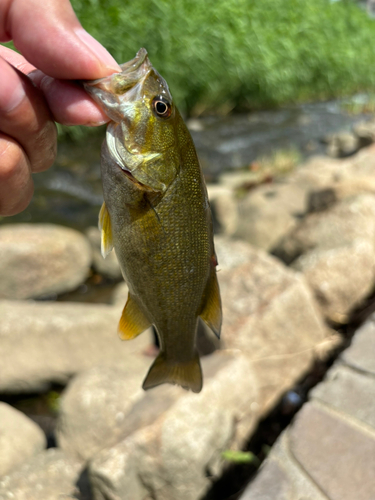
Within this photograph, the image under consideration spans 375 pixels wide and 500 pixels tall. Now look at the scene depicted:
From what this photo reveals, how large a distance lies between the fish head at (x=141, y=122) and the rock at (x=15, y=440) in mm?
3025

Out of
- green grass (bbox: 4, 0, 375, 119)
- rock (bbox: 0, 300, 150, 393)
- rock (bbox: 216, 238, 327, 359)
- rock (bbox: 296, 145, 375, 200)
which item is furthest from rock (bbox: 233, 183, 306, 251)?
green grass (bbox: 4, 0, 375, 119)

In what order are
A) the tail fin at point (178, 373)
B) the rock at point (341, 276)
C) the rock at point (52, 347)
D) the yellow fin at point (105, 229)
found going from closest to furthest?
the yellow fin at point (105, 229) → the tail fin at point (178, 373) → the rock at point (52, 347) → the rock at point (341, 276)

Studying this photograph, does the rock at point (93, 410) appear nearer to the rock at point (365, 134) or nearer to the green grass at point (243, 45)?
the green grass at point (243, 45)

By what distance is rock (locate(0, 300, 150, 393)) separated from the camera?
4414 mm

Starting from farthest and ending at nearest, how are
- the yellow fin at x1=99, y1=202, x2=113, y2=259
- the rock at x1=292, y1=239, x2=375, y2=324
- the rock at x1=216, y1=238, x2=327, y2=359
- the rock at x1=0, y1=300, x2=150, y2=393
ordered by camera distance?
the rock at x1=292, y1=239, x2=375, y2=324
the rock at x1=0, y1=300, x2=150, y2=393
the rock at x1=216, y1=238, x2=327, y2=359
the yellow fin at x1=99, y1=202, x2=113, y2=259

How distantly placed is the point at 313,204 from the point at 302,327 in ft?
8.72

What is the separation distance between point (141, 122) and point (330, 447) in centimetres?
233

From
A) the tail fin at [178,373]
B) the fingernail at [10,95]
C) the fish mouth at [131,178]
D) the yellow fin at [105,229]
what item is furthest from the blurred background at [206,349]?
the fingernail at [10,95]

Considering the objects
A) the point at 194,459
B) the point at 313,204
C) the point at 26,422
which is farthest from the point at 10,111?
the point at 313,204

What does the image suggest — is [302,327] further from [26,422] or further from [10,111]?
[10,111]

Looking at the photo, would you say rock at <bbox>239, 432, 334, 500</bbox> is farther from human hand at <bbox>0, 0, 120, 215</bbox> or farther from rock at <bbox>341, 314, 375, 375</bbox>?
human hand at <bbox>0, 0, 120, 215</bbox>

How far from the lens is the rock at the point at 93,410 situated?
3527mm

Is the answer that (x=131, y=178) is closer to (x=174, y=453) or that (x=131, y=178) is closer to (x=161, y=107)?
(x=161, y=107)

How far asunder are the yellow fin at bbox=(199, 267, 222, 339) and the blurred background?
1352mm
